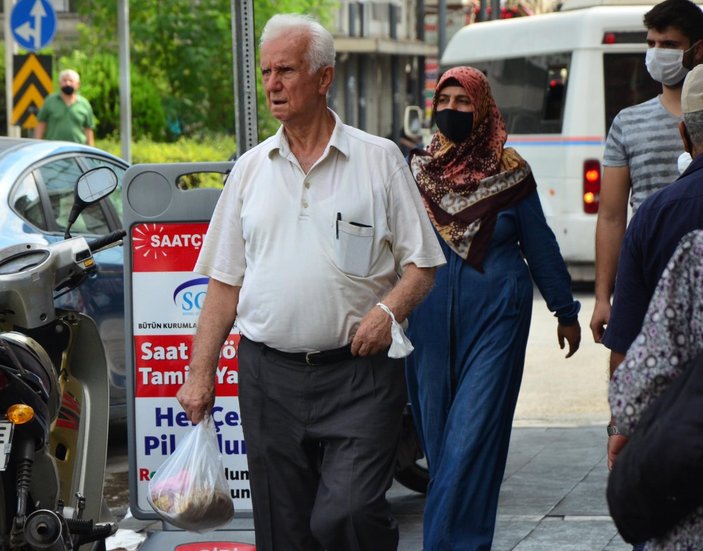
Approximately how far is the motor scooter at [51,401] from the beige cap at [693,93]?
6.54 ft

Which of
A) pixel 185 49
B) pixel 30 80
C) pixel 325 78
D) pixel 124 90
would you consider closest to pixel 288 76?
pixel 325 78

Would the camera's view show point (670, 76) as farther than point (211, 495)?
Yes

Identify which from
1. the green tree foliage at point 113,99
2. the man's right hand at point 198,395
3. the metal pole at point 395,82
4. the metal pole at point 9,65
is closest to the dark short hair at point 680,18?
the man's right hand at point 198,395

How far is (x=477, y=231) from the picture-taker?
5777 mm

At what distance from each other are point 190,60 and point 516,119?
39.0 feet

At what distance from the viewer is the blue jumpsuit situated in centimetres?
568

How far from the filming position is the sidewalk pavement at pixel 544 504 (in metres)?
6.37

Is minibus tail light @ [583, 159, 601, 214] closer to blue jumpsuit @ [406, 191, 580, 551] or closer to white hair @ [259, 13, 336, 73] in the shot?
blue jumpsuit @ [406, 191, 580, 551]

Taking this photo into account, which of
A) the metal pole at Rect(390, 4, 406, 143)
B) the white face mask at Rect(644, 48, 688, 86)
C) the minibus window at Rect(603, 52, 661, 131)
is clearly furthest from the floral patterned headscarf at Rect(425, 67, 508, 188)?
the metal pole at Rect(390, 4, 406, 143)

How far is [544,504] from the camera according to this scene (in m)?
7.24

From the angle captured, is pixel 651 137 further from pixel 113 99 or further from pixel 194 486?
pixel 113 99

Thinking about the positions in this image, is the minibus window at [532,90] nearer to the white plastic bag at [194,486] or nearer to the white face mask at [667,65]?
the white face mask at [667,65]

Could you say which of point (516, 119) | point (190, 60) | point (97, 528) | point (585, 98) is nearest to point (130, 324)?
point (97, 528)

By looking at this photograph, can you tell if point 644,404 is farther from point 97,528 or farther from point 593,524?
point 593,524
